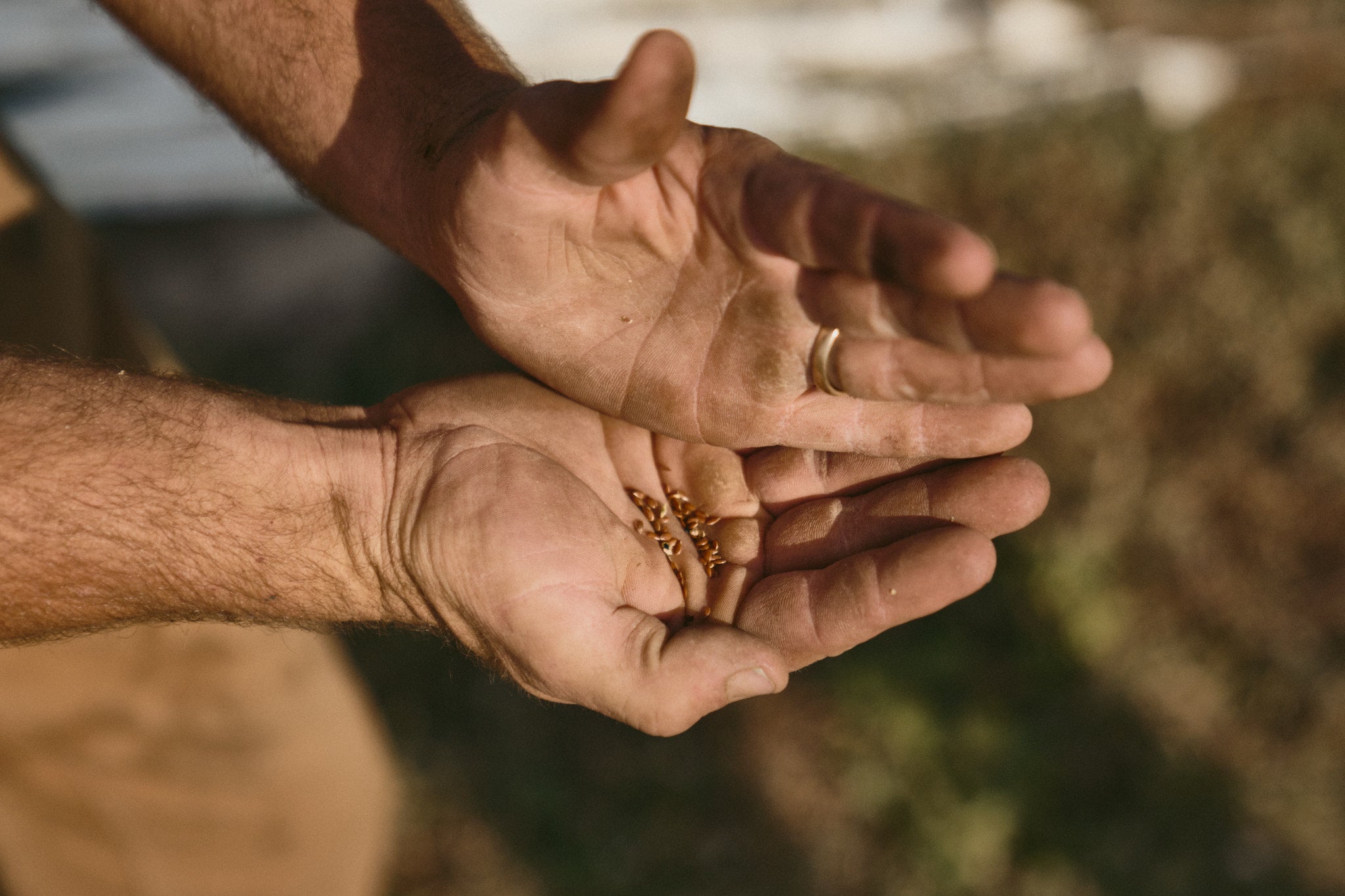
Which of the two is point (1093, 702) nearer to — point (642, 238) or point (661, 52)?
point (642, 238)

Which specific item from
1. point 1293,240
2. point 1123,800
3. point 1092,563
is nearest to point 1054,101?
point 1293,240

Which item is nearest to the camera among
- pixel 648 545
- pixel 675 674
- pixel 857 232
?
pixel 857 232

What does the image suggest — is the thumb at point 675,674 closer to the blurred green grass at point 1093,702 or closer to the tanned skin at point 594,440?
the tanned skin at point 594,440

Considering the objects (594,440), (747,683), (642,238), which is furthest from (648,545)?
(642,238)

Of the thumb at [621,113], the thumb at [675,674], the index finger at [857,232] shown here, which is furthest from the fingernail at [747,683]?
the thumb at [621,113]

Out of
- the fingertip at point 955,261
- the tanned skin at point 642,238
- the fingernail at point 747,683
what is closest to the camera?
the fingertip at point 955,261

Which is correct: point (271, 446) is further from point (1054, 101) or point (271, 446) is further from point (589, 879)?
point (1054, 101)
